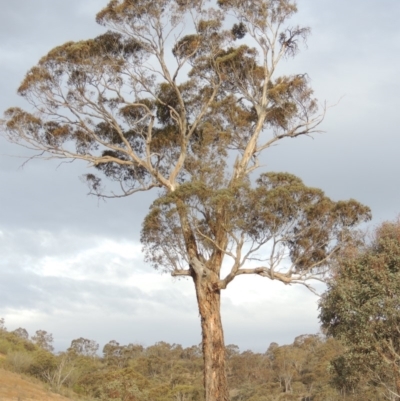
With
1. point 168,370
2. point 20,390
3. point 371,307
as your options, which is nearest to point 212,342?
point 371,307

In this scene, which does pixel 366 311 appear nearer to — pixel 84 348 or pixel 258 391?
pixel 258 391

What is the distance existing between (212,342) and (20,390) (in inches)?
245

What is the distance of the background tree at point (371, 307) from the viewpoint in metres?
10.5

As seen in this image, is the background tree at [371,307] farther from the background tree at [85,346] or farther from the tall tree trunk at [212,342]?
the background tree at [85,346]

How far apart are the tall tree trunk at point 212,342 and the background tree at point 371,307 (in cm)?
235

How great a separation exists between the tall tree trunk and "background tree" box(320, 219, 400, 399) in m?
2.35

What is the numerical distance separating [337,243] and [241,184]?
8.58 feet

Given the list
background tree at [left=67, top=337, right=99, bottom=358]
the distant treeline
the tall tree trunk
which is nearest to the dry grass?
the distant treeline

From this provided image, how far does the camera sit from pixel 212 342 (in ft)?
41.5

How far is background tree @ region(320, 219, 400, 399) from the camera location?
1053 centimetres

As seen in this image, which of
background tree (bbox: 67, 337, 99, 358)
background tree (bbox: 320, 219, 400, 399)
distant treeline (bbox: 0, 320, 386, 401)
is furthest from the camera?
background tree (bbox: 67, 337, 99, 358)

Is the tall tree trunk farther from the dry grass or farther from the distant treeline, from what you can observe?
the dry grass

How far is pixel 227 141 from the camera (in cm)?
1541

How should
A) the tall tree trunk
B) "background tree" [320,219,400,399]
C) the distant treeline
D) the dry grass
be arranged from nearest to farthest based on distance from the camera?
1. "background tree" [320,219,400,399]
2. the tall tree trunk
3. the dry grass
4. the distant treeline
